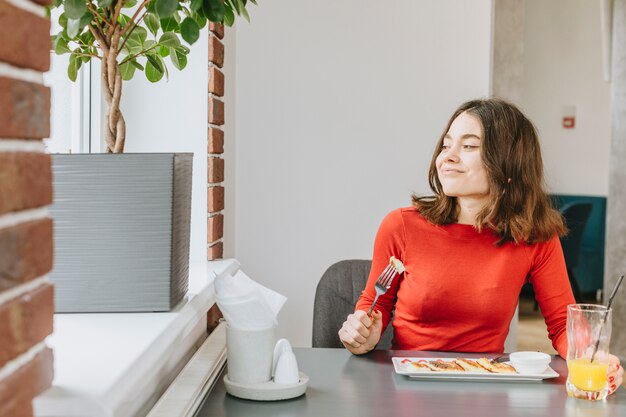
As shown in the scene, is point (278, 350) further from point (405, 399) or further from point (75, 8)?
point (75, 8)

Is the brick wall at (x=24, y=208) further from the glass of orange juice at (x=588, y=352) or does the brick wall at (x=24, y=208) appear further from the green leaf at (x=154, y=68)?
the glass of orange juice at (x=588, y=352)

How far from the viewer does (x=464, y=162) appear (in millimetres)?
2033

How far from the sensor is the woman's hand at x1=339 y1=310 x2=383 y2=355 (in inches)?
66.7

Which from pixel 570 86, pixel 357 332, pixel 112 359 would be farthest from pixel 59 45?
pixel 570 86

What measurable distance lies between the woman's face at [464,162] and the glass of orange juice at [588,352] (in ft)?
1.83

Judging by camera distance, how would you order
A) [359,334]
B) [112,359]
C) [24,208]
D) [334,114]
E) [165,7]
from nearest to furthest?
1. [24,208]
2. [112,359]
3. [165,7]
4. [359,334]
5. [334,114]

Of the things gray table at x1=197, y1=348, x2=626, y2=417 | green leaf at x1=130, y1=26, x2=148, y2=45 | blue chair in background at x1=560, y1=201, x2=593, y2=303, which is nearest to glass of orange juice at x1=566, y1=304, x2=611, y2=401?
gray table at x1=197, y1=348, x2=626, y2=417

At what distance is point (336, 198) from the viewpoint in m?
2.93

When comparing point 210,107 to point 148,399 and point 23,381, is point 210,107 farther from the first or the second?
point 23,381

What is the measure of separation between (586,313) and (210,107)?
112cm


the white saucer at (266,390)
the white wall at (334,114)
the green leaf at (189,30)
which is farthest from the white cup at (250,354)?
the white wall at (334,114)

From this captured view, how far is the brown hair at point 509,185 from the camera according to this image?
2.02m

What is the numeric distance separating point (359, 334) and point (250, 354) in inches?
14.1

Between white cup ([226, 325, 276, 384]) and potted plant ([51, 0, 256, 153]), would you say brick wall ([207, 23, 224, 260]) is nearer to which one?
potted plant ([51, 0, 256, 153])
